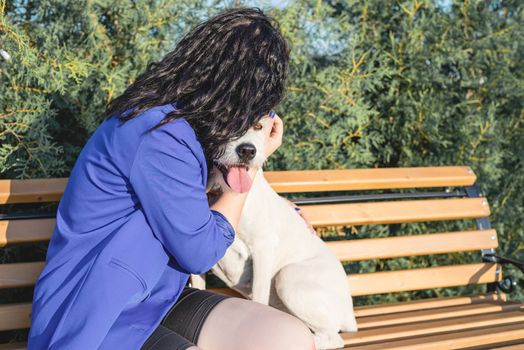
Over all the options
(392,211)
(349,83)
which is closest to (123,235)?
(392,211)

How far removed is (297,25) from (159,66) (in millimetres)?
1641

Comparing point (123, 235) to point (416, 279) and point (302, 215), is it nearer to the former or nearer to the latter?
point (302, 215)

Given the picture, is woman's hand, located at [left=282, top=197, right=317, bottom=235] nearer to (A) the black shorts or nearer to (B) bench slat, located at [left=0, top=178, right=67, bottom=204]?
(A) the black shorts

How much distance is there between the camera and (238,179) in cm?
201

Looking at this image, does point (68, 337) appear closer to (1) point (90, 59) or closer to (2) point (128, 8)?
(1) point (90, 59)

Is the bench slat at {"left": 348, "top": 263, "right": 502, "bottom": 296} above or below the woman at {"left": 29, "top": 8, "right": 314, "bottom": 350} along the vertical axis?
below

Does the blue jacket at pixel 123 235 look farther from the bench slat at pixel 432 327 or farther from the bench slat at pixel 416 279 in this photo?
the bench slat at pixel 416 279

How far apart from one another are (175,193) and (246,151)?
440mm

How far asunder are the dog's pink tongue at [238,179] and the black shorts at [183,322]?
358 millimetres

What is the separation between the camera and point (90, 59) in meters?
2.86

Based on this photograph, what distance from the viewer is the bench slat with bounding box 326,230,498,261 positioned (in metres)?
2.91

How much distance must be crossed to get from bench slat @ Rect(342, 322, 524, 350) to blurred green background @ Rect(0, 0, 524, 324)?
43.7 inches

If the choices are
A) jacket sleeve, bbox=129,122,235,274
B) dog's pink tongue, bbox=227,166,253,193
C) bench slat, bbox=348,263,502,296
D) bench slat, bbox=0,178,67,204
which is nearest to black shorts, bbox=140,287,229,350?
jacket sleeve, bbox=129,122,235,274

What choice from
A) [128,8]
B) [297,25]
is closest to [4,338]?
[128,8]
